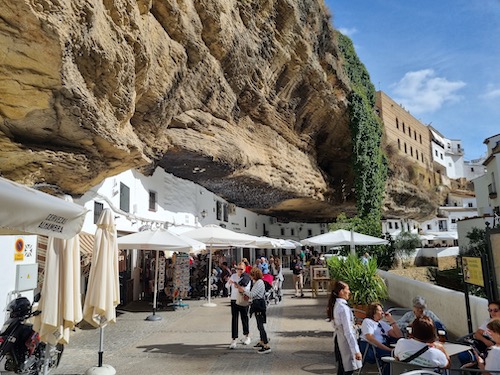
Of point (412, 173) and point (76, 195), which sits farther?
point (412, 173)

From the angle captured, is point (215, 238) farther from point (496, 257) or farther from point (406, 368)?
point (406, 368)

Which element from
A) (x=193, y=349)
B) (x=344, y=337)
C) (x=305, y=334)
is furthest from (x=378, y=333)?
(x=193, y=349)

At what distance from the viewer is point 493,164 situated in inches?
1258

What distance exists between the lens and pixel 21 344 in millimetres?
5207

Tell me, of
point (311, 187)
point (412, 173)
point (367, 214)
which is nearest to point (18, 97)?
point (311, 187)

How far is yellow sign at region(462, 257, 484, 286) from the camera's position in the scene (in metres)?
5.90

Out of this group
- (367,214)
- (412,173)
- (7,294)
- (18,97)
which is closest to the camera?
(18,97)

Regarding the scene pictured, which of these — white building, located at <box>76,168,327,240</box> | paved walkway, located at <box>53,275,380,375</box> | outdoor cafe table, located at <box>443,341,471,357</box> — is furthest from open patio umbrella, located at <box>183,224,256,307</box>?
outdoor cafe table, located at <box>443,341,471,357</box>

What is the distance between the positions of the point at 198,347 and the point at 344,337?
370cm

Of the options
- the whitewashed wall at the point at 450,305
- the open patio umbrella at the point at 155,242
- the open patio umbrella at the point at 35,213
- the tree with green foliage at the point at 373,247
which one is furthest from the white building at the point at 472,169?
the open patio umbrella at the point at 35,213

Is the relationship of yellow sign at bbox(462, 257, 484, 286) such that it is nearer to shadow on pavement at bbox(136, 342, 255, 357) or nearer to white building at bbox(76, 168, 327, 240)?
shadow on pavement at bbox(136, 342, 255, 357)

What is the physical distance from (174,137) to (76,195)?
4.60 m

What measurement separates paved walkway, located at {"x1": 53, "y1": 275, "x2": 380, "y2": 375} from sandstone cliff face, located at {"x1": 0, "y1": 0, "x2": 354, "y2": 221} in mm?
3495

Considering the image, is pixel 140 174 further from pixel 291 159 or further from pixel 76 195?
pixel 291 159
